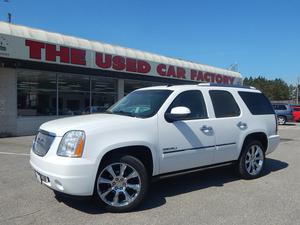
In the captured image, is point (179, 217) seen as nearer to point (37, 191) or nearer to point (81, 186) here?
point (81, 186)

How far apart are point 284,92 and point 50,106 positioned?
100 metres

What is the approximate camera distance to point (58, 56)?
1611 centimetres

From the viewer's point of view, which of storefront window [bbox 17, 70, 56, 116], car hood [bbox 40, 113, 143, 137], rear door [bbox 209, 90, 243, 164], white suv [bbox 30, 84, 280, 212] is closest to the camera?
white suv [bbox 30, 84, 280, 212]

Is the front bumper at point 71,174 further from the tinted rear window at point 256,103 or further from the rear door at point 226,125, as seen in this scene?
the tinted rear window at point 256,103

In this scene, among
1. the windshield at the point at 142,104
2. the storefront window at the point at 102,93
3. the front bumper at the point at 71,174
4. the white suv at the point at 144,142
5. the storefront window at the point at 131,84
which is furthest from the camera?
the storefront window at the point at 131,84

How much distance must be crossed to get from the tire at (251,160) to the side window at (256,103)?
26.6 inches

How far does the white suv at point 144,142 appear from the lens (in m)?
4.55

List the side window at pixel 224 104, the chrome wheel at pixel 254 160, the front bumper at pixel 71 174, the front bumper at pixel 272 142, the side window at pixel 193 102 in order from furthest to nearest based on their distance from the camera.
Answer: the front bumper at pixel 272 142 < the chrome wheel at pixel 254 160 < the side window at pixel 224 104 < the side window at pixel 193 102 < the front bumper at pixel 71 174

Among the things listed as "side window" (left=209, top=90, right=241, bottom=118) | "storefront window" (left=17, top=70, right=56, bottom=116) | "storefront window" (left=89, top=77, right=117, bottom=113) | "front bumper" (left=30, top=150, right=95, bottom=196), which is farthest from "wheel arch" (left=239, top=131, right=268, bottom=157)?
"storefront window" (left=89, top=77, right=117, bottom=113)

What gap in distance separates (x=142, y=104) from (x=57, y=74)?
1208 cm

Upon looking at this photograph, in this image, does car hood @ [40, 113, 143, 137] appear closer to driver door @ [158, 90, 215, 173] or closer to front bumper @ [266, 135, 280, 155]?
driver door @ [158, 90, 215, 173]

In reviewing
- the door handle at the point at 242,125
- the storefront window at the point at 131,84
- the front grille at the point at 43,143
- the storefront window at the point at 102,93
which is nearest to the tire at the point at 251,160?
the door handle at the point at 242,125

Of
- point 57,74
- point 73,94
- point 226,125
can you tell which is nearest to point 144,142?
point 226,125

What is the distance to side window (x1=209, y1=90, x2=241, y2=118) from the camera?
20.6 feet
